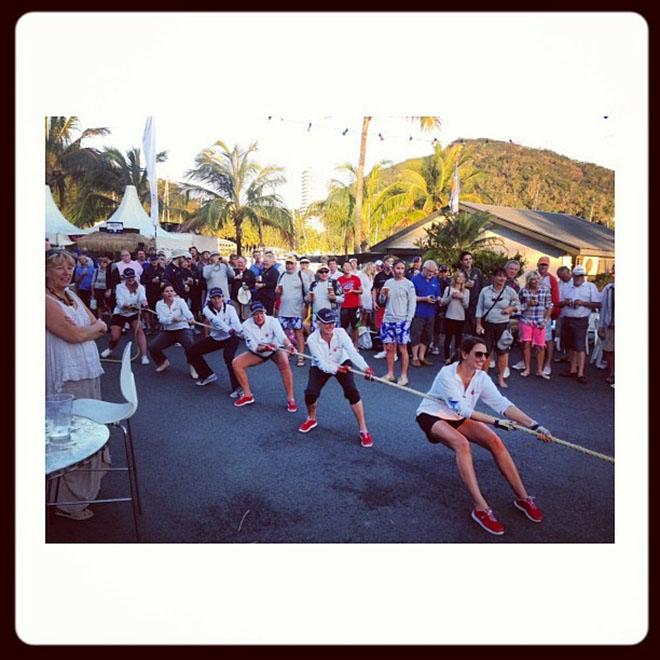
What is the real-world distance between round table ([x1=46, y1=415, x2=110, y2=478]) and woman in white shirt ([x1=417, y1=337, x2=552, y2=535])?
1861 mm

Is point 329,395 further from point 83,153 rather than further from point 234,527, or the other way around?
point 83,153

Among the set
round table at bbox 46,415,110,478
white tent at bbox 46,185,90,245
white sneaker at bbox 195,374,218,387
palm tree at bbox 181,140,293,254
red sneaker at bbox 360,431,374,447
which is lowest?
red sneaker at bbox 360,431,374,447

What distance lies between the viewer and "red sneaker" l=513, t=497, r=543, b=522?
9.08ft

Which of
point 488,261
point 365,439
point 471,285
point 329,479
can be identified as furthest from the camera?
point 488,261

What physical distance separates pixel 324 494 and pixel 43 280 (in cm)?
200

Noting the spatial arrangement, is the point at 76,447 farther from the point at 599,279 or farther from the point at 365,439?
the point at 599,279

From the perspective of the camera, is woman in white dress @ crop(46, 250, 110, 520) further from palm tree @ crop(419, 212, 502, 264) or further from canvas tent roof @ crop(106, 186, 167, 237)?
canvas tent roof @ crop(106, 186, 167, 237)

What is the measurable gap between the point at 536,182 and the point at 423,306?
31.4m

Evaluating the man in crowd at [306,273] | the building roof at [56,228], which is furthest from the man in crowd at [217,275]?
the building roof at [56,228]

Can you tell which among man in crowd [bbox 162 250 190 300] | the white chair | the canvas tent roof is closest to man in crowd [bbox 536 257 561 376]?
the white chair

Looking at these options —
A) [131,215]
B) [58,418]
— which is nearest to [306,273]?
[58,418]

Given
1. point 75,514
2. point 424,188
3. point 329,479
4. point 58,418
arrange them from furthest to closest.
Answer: point 424,188, point 329,479, point 75,514, point 58,418

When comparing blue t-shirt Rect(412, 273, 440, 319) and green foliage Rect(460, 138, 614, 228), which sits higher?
green foliage Rect(460, 138, 614, 228)

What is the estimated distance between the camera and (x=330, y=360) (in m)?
4.00
